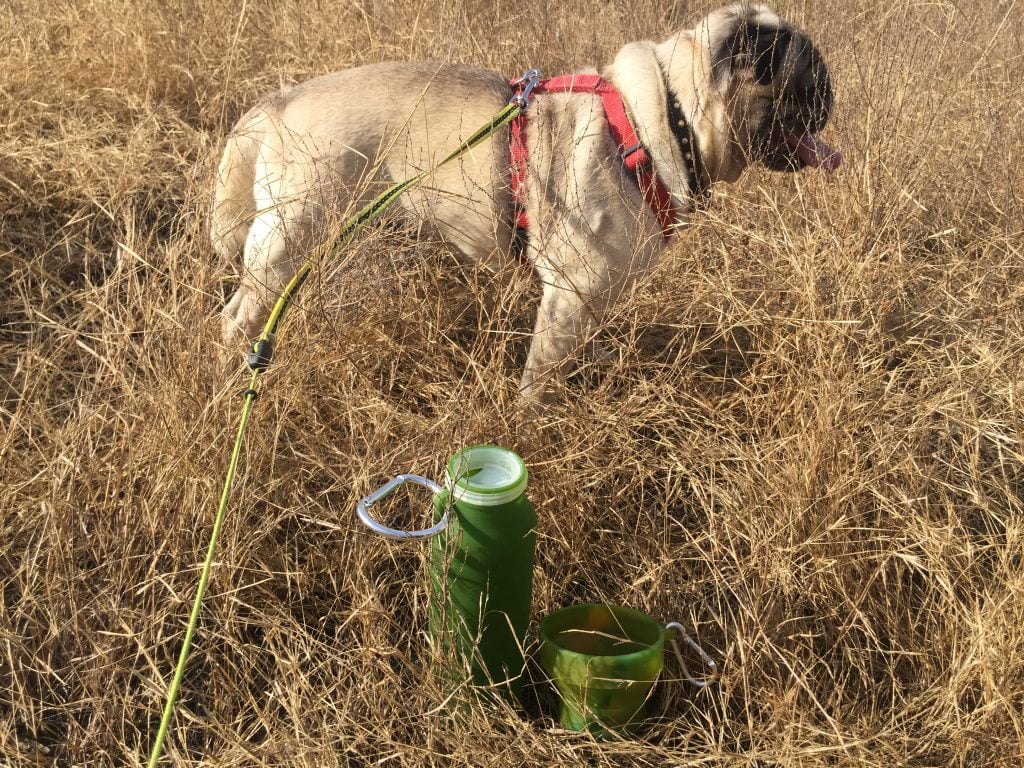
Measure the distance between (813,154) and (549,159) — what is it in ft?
2.54

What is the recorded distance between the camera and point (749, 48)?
2.40 m

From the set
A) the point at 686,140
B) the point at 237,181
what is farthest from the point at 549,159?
the point at 237,181

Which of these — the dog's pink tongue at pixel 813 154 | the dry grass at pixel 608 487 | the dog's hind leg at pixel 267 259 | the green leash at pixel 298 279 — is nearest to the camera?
the green leash at pixel 298 279

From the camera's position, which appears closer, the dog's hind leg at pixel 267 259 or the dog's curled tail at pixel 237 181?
the dog's hind leg at pixel 267 259

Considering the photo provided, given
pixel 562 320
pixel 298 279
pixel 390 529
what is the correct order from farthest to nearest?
pixel 562 320 < pixel 298 279 < pixel 390 529

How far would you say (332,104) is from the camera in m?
2.54

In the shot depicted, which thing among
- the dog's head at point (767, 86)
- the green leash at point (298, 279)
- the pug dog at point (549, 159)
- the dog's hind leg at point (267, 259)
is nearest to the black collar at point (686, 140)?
the pug dog at point (549, 159)

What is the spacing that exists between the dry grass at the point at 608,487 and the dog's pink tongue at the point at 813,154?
0.16 ft

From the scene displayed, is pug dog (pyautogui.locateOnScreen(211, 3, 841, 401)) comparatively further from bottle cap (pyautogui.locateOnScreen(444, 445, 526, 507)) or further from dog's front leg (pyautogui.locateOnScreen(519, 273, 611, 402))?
bottle cap (pyautogui.locateOnScreen(444, 445, 526, 507))

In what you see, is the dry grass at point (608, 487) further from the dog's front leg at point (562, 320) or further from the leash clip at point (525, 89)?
the leash clip at point (525, 89)

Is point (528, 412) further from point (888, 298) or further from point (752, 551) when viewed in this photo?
point (888, 298)

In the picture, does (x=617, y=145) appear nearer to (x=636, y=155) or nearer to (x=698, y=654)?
(x=636, y=155)

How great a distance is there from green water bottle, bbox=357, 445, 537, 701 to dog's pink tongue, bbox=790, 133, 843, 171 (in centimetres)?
149

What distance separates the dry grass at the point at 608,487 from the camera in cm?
171
